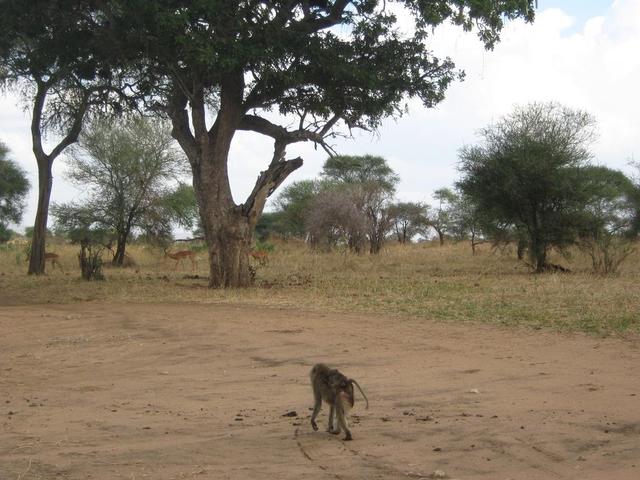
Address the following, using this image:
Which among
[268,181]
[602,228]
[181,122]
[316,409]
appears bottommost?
[316,409]

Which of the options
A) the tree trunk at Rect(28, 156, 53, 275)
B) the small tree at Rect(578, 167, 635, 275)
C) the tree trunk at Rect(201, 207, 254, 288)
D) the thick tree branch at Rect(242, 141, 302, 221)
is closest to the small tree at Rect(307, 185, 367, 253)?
the small tree at Rect(578, 167, 635, 275)

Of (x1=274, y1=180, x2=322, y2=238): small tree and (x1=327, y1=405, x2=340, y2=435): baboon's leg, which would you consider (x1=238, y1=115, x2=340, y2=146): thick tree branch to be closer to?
(x1=327, y1=405, x2=340, y2=435): baboon's leg

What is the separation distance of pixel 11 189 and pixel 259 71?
99.2ft

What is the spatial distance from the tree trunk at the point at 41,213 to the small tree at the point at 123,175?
5644 millimetres

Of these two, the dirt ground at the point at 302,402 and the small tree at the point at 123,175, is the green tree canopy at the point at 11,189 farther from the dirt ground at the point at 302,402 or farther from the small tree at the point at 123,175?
the dirt ground at the point at 302,402

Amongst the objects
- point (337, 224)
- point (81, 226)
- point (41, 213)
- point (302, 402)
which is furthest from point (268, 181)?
point (337, 224)

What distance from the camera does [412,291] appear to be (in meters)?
17.1

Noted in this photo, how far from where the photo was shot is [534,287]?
1755 centimetres

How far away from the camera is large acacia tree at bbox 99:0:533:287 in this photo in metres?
16.2

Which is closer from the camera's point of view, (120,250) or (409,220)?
(120,250)

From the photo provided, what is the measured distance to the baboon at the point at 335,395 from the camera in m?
5.88

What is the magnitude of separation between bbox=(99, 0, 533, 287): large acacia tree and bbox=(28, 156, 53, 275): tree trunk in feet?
20.0

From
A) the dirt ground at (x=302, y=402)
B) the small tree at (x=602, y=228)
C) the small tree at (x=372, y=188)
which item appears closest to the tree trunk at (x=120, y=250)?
the small tree at (x=372, y=188)

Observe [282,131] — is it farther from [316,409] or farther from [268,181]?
[316,409]
